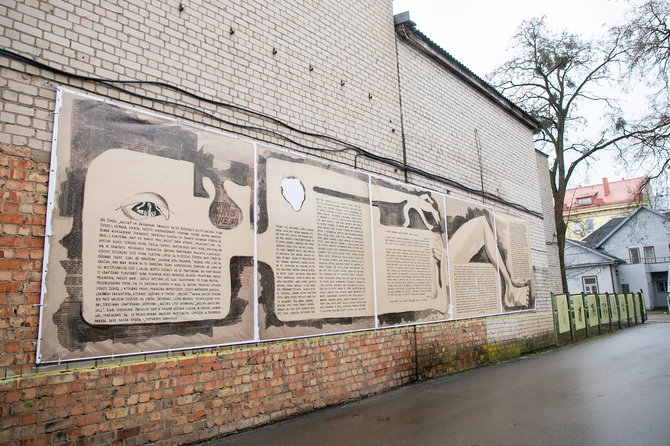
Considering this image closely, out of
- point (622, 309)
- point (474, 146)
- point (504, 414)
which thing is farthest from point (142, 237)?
point (622, 309)

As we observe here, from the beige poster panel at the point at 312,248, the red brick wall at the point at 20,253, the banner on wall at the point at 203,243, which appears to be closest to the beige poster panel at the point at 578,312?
the banner on wall at the point at 203,243

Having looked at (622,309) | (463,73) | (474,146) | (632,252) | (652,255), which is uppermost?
(463,73)

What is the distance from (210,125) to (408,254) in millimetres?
3655

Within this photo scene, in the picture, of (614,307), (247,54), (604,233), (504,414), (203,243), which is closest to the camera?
(203,243)

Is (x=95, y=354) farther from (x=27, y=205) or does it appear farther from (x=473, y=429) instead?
(x=473, y=429)

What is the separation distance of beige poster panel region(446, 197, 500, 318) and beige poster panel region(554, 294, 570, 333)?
4006mm

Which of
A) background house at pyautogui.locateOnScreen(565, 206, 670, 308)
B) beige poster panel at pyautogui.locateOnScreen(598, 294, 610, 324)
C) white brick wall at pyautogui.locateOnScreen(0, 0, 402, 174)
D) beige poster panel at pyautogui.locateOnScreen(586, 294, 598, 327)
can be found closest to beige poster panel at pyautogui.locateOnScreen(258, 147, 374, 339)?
white brick wall at pyautogui.locateOnScreen(0, 0, 402, 174)

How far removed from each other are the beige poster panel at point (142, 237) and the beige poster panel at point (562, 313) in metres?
10.2

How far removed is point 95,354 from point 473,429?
3472 millimetres

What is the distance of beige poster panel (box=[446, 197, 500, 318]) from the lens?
832cm

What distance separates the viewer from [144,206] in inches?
165

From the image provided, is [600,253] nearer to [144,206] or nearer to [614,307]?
[614,307]

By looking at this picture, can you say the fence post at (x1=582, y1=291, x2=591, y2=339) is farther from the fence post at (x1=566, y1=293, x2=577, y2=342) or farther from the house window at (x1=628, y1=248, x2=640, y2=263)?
the house window at (x1=628, y1=248, x2=640, y2=263)

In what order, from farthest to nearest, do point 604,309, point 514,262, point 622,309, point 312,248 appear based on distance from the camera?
point 622,309, point 604,309, point 514,262, point 312,248
